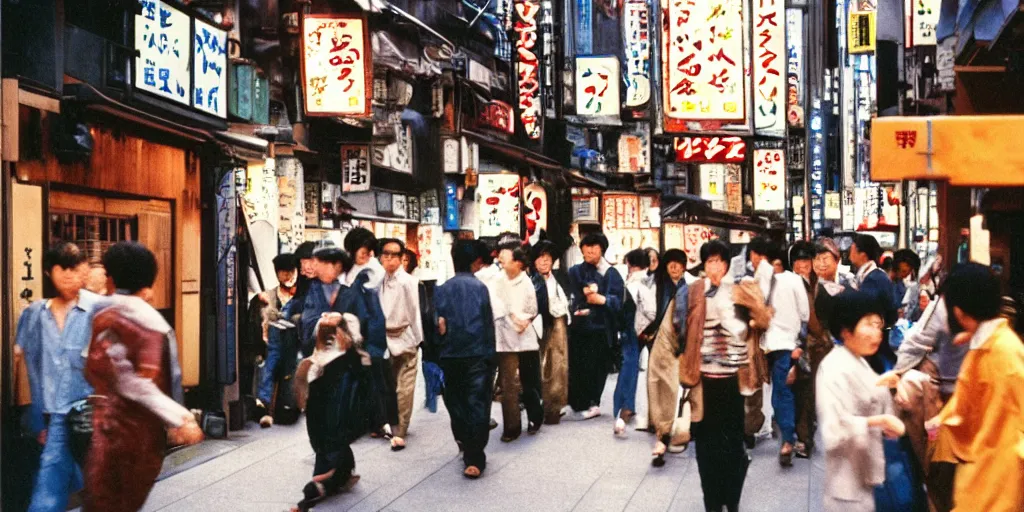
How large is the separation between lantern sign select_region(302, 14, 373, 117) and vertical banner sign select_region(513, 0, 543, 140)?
1142 centimetres

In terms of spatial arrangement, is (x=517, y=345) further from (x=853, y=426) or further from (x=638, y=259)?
(x=853, y=426)

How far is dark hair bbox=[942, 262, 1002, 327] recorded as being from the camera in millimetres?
5551

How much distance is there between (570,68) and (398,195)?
8.94 m

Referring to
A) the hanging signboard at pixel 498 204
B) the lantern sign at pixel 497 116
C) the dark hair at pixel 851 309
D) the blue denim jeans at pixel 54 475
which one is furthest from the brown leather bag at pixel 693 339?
the lantern sign at pixel 497 116

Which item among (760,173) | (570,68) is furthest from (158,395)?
(760,173)

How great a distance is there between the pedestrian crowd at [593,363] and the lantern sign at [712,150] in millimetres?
6069

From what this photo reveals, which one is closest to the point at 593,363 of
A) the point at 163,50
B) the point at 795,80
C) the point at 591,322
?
the point at 591,322

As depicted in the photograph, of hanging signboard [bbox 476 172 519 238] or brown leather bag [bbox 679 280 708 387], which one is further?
hanging signboard [bbox 476 172 519 238]

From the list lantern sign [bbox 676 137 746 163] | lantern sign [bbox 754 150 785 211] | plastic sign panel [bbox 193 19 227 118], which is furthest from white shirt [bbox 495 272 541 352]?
lantern sign [bbox 754 150 785 211]

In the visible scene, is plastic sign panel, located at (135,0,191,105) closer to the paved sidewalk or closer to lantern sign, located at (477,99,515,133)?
the paved sidewalk

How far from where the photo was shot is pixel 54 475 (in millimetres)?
7254

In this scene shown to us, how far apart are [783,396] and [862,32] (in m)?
26.9

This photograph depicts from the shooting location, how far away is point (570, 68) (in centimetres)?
3072

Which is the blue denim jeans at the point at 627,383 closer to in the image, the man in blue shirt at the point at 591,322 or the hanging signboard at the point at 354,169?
the man in blue shirt at the point at 591,322
